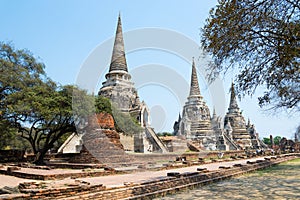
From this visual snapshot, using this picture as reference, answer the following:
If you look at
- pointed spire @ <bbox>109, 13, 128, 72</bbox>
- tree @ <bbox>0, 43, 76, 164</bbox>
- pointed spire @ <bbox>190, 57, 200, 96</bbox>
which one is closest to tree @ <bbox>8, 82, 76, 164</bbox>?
tree @ <bbox>0, 43, 76, 164</bbox>

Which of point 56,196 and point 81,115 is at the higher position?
point 81,115

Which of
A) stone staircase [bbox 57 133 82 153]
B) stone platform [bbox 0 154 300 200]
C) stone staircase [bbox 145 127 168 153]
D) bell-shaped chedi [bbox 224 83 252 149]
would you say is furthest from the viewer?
bell-shaped chedi [bbox 224 83 252 149]

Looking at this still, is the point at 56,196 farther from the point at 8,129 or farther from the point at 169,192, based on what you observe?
the point at 8,129

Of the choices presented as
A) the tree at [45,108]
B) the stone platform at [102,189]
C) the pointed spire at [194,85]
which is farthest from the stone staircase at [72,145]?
the pointed spire at [194,85]

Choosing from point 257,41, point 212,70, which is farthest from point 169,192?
point 257,41

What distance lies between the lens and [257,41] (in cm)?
847

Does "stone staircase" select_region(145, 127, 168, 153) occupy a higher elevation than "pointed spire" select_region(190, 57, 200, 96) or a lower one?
lower

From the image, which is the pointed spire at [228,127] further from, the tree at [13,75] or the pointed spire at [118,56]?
the tree at [13,75]

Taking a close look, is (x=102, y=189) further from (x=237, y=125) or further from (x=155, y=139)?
(x=237, y=125)

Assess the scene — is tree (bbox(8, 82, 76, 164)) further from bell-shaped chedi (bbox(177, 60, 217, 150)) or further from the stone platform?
bell-shaped chedi (bbox(177, 60, 217, 150))

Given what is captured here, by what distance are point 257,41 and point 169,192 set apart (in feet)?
17.9

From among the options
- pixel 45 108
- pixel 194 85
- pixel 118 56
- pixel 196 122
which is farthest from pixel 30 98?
pixel 194 85

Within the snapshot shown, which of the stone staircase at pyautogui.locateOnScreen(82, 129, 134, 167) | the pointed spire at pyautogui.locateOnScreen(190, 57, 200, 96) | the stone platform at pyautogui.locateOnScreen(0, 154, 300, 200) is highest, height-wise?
the pointed spire at pyautogui.locateOnScreen(190, 57, 200, 96)

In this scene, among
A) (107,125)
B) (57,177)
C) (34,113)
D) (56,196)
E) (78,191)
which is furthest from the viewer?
(34,113)
